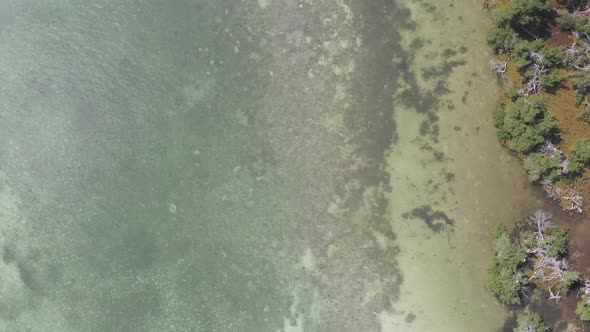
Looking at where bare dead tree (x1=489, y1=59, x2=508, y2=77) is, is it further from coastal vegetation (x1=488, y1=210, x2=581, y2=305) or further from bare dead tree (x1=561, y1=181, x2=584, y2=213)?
coastal vegetation (x1=488, y1=210, x2=581, y2=305)

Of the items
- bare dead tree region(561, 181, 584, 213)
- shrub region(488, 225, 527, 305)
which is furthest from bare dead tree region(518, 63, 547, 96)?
shrub region(488, 225, 527, 305)

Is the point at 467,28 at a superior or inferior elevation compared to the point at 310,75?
superior

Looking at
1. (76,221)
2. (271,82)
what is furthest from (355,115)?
(76,221)

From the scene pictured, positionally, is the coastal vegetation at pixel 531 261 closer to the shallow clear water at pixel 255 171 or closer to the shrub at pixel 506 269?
the shrub at pixel 506 269

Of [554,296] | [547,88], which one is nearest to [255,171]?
[547,88]

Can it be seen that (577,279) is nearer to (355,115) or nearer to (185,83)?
(355,115)

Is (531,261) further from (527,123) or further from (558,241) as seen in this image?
(527,123)
